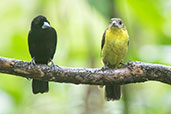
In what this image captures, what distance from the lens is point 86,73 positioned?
15.0 ft

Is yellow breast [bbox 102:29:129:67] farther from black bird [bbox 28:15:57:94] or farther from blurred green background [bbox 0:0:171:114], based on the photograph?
black bird [bbox 28:15:57:94]

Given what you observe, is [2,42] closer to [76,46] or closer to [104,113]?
[76,46]

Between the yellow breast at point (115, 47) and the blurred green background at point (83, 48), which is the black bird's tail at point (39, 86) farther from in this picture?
the yellow breast at point (115, 47)

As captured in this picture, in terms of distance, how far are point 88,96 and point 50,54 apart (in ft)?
2.76

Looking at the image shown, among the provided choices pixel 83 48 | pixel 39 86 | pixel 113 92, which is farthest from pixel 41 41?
pixel 113 92

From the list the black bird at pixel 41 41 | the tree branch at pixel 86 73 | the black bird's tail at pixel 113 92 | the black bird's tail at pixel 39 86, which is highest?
the black bird at pixel 41 41

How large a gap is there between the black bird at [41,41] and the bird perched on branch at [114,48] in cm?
71

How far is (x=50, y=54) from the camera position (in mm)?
5398

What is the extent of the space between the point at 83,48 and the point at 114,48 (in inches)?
30.3

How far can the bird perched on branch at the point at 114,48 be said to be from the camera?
211 inches

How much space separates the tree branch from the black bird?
0.54 meters

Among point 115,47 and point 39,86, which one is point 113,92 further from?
point 39,86

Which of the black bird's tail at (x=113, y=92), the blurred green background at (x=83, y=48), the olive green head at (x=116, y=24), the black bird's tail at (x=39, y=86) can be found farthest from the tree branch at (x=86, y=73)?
the olive green head at (x=116, y=24)

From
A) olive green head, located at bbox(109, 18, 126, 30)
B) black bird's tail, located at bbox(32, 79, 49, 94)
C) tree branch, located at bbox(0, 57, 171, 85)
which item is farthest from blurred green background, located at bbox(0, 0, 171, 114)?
tree branch, located at bbox(0, 57, 171, 85)
